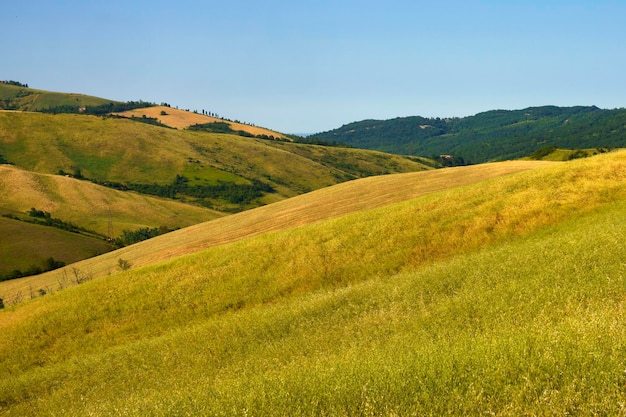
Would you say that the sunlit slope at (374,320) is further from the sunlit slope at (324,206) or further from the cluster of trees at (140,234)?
the cluster of trees at (140,234)

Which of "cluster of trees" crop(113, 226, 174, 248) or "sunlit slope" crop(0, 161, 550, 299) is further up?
"sunlit slope" crop(0, 161, 550, 299)

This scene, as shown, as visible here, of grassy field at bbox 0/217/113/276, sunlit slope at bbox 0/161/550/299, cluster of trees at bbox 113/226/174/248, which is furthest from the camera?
cluster of trees at bbox 113/226/174/248

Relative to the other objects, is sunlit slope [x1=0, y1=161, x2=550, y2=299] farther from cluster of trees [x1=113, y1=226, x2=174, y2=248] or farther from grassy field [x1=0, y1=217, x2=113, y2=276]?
cluster of trees [x1=113, y1=226, x2=174, y2=248]

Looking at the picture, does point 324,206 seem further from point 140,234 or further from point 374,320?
point 140,234

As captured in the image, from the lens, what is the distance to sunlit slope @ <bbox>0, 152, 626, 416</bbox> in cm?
1262

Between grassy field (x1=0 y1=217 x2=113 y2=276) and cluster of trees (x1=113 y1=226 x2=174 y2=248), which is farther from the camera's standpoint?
cluster of trees (x1=113 y1=226 x2=174 y2=248)

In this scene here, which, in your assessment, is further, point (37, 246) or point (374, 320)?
point (37, 246)

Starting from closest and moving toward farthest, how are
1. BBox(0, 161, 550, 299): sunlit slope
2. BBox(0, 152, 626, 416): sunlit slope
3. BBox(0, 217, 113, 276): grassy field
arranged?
BBox(0, 152, 626, 416): sunlit slope < BBox(0, 161, 550, 299): sunlit slope < BBox(0, 217, 113, 276): grassy field

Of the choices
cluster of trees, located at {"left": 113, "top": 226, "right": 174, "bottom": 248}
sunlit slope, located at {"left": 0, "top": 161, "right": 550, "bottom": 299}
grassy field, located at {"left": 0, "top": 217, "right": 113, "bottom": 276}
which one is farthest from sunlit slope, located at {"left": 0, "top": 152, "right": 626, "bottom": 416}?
cluster of trees, located at {"left": 113, "top": 226, "right": 174, "bottom": 248}

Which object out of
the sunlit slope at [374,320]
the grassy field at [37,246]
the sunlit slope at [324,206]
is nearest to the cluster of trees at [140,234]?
the grassy field at [37,246]

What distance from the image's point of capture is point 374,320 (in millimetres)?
21547

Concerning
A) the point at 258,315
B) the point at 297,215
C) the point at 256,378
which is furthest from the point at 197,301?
the point at 297,215

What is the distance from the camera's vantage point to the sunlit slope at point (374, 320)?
12.6 metres

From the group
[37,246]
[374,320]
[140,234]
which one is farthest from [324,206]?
[140,234]
